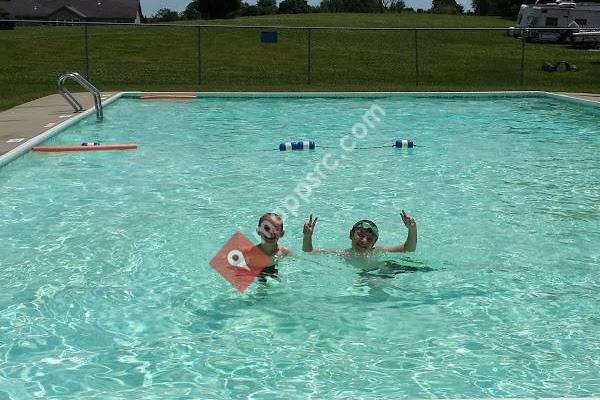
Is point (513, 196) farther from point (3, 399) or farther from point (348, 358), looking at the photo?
point (3, 399)

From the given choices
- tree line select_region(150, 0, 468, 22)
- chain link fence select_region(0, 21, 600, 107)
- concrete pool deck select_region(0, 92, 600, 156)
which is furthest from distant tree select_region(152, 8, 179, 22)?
concrete pool deck select_region(0, 92, 600, 156)

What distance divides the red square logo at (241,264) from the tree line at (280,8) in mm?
73936

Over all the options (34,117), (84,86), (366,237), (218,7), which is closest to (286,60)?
(84,86)

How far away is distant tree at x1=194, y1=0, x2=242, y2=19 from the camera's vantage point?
3428 inches

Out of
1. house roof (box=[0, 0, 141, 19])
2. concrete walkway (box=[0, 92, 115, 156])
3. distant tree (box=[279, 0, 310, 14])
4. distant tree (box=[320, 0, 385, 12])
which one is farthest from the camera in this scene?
distant tree (box=[279, 0, 310, 14])

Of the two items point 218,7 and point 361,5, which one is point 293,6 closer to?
point 361,5

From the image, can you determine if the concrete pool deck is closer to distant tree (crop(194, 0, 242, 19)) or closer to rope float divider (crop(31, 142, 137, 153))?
rope float divider (crop(31, 142, 137, 153))

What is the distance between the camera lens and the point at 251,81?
2591cm

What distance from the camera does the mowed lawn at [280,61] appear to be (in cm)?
2397

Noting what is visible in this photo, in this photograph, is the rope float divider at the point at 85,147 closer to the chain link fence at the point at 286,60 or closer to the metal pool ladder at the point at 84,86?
the metal pool ladder at the point at 84,86

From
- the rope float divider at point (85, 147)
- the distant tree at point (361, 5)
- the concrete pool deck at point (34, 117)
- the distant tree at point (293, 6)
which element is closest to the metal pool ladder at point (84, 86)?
the concrete pool deck at point (34, 117)

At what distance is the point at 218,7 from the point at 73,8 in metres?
16.6

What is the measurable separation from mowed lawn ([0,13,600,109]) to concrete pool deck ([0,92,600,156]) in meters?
0.76

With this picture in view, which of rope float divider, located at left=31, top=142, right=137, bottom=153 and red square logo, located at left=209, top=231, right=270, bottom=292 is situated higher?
rope float divider, located at left=31, top=142, right=137, bottom=153
